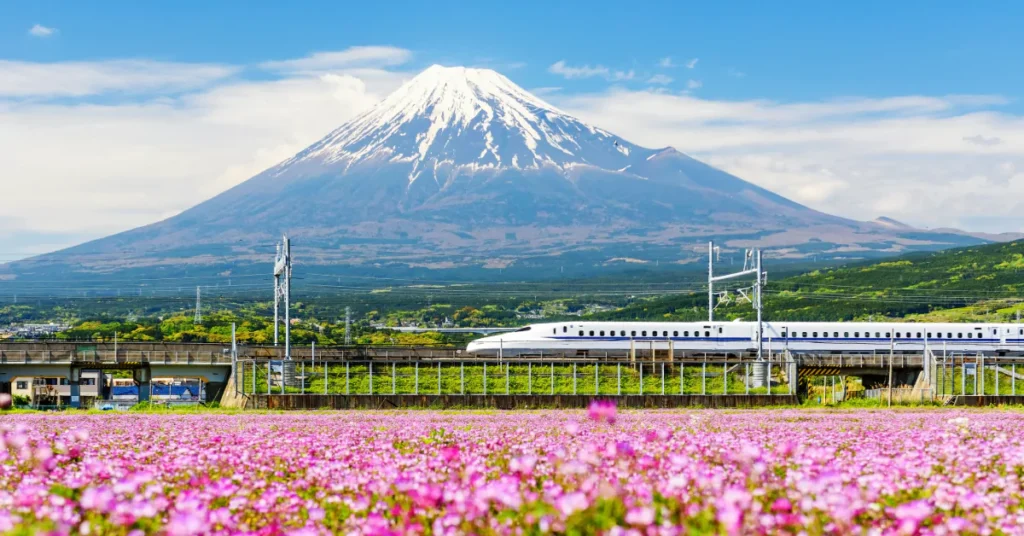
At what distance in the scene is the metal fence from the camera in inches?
2247

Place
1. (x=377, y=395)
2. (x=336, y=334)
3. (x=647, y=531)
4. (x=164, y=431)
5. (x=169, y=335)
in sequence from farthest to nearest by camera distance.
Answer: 1. (x=336, y=334)
2. (x=169, y=335)
3. (x=377, y=395)
4. (x=164, y=431)
5. (x=647, y=531)

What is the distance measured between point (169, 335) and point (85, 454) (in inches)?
4378

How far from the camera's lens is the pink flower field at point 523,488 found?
8695 mm


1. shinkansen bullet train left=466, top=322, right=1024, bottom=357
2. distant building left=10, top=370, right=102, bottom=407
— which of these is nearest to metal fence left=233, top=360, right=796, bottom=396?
shinkansen bullet train left=466, top=322, right=1024, bottom=357

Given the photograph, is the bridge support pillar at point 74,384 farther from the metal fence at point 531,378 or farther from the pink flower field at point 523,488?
the pink flower field at point 523,488

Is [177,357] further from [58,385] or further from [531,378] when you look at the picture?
[58,385]

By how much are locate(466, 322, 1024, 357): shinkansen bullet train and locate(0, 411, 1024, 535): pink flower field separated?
209 ft

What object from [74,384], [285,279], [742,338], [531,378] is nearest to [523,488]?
[531,378]

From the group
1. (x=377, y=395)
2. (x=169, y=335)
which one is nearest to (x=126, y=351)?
(x=377, y=395)

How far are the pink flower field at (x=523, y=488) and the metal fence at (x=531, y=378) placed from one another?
41210mm

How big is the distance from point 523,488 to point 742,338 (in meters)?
72.4

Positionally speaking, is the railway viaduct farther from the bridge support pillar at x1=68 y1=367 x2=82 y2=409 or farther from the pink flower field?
the pink flower field

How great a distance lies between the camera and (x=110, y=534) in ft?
29.8

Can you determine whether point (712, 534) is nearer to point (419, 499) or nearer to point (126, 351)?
point (419, 499)
